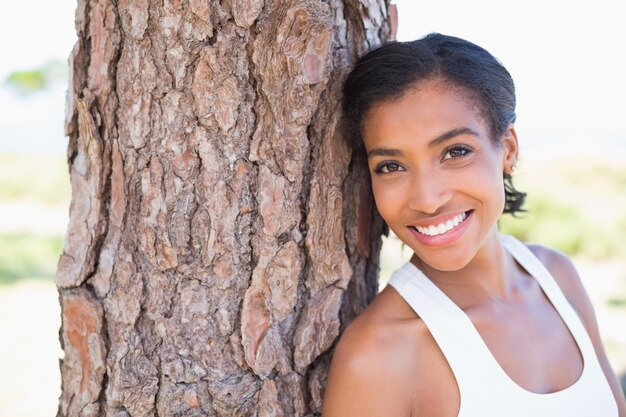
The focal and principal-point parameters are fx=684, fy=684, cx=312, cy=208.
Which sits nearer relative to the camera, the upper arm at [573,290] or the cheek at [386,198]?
the cheek at [386,198]

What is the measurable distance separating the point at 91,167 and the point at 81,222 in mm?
139

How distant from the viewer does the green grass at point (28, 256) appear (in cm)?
742

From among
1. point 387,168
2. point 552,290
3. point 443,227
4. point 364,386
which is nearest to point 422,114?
point 387,168

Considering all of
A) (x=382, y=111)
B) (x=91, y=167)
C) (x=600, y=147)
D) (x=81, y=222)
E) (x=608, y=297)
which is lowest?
(x=608, y=297)

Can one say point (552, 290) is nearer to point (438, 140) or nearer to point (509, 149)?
point (509, 149)

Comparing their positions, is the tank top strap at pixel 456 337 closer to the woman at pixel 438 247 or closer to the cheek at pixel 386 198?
the woman at pixel 438 247

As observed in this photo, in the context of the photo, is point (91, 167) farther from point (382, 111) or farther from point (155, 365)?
point (382, 111)

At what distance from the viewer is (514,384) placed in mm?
1799

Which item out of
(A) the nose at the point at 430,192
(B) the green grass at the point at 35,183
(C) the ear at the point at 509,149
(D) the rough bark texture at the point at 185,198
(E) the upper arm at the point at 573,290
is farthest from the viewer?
(B) the green grass at the point at 35,183

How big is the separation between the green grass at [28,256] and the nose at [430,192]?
19.6 feet

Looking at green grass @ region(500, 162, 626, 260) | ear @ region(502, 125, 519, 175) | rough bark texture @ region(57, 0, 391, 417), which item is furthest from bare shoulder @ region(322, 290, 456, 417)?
green grass @ region(500, 162, 626, 260)

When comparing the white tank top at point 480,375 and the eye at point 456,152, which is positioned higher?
the eye at point 456,152

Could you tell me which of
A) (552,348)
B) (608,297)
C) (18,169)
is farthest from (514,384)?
(18,169)

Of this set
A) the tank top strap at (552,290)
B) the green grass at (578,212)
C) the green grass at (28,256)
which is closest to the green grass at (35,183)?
the green grass at (28,256)
